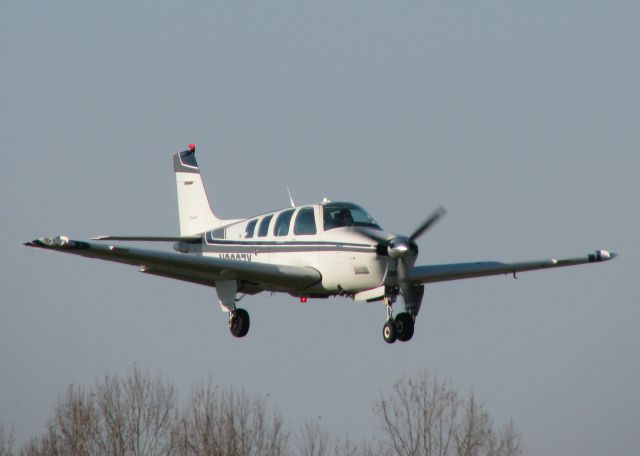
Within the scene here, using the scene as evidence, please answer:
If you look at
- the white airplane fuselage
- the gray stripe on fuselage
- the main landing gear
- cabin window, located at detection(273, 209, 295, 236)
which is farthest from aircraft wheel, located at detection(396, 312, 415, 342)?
cabin window, located at detection(273, 209, 295, 236)

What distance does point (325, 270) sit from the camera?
27.0 metres

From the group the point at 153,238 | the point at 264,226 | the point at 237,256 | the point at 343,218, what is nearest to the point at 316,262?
the point at 343,218

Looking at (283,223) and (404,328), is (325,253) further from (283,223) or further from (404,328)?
(404,328)

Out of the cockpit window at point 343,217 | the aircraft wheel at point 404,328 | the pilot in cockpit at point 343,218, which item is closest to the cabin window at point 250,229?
the cockpit window at point 343,217

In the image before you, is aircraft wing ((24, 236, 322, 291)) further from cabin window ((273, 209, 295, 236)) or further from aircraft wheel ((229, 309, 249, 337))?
cabin window ((273, 209, 295, 236))

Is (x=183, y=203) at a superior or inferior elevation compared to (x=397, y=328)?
superior

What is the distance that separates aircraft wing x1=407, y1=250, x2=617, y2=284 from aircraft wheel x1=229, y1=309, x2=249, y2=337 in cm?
386

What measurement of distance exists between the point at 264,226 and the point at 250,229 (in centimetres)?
66

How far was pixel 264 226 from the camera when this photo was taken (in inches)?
1126

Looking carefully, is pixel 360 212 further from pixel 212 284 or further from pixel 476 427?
pixel 476 427

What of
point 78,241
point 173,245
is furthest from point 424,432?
point 78,241

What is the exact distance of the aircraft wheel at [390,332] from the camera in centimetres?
2686

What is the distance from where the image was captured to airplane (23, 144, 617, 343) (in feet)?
85.8

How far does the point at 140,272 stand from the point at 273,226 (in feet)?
10.2
